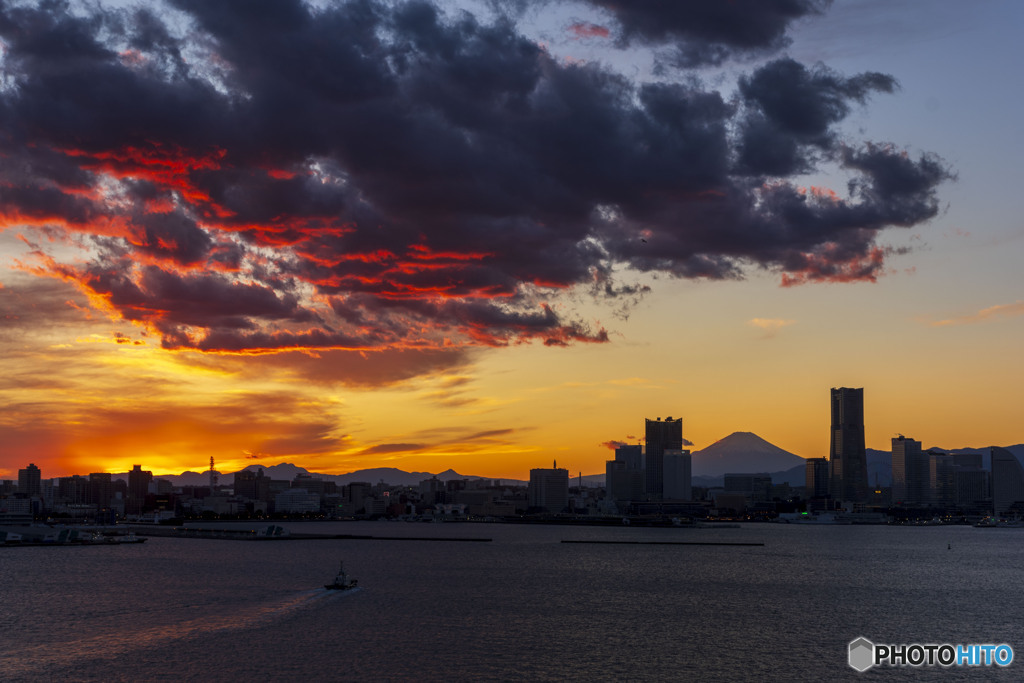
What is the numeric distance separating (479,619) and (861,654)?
101ft

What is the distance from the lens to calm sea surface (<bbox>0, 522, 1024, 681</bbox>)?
58.1m

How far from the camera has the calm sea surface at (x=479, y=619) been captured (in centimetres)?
5809

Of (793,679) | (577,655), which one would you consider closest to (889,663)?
(793,679)

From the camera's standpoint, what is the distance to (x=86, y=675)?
53781mm

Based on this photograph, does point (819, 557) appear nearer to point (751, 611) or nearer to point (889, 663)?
point (751, 611)

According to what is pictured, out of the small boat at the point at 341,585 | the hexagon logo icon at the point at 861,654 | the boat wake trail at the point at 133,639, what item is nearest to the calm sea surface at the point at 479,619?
the boat wake trail at the point at 133,639

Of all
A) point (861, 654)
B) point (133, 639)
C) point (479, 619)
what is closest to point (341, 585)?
point (479, 619)

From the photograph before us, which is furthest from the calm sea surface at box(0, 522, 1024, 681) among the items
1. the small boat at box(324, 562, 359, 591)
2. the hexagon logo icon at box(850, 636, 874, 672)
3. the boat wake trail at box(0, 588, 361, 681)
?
the small boat at box(324, 562, 359, 591)

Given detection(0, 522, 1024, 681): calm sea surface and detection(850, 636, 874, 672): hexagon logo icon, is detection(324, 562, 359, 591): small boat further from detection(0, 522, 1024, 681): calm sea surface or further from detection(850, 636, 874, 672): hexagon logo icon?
detection(850, 636, 874, 672): hexagon logo icon

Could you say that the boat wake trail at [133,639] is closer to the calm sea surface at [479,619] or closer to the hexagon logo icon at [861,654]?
the calm sea surface at [479,619]

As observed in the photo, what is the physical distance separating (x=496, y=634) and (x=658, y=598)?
30.0 metres

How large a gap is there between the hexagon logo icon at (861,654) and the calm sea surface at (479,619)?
0.83 m

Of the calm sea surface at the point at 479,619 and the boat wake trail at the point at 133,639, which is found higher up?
the boat wake trail at the point at 133,639

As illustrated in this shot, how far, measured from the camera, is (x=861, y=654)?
63.5 metres
